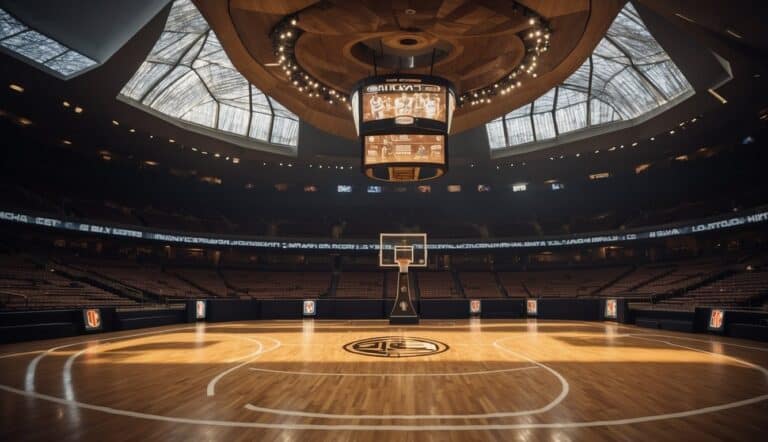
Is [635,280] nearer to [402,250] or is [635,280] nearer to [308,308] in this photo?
[402,250]

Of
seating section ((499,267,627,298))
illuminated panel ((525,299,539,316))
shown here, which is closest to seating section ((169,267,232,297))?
illuminated panel ((525,299,539,316))

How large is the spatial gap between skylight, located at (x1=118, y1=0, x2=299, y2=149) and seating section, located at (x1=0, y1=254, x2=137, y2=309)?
412 inches

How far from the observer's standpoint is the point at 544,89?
1557 centimetres

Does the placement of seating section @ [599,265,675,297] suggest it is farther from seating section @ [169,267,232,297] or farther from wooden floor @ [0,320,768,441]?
seating section @ [169,267,232,297]

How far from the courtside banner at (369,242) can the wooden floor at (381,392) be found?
1467 centimetres

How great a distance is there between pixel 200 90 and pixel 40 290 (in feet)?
47.4

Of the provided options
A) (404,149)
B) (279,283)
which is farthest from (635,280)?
(279,283)

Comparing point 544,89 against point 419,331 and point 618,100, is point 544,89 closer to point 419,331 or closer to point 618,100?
point 419,331

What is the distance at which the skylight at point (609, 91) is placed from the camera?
69.6 feet

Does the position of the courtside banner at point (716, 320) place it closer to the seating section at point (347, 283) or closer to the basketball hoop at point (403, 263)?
the seating section at point (347, 283)

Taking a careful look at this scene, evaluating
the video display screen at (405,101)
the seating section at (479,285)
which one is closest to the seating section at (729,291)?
the seating section at (479,285)

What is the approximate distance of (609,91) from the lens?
27.1 m

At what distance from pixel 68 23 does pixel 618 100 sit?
2963cm

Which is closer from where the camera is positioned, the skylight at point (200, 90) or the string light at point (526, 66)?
the string light at point (526, 66)
